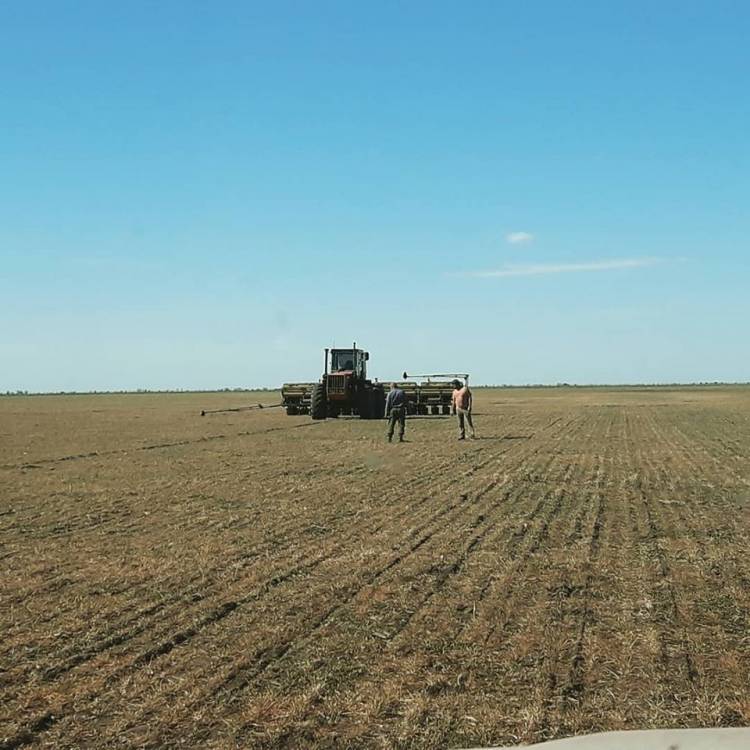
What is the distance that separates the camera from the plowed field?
5227mm

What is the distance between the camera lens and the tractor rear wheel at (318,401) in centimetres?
3756

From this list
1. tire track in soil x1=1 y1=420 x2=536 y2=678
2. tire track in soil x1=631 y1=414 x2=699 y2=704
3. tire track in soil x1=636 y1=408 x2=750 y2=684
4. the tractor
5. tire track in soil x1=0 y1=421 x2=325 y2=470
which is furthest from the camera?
the tractor

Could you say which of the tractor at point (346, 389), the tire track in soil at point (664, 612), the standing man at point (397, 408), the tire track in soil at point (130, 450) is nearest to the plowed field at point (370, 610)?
the tire track in soil at point (664, 612)

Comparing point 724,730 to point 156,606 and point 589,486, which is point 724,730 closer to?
point 156,606

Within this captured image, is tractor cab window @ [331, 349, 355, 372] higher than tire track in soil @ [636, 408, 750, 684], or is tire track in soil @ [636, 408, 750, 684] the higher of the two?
tractor cab window @ [331, 349, 355, 372]

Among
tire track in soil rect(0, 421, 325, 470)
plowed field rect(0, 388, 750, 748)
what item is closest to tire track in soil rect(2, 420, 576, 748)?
plowed field rect(0, 388, 750, 748)

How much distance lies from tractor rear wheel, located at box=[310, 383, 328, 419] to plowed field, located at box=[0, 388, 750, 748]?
21084 millimetres

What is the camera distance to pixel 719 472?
17.6 meters

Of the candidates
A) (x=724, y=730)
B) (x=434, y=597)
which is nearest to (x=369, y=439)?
Result: (x=434, y=597)

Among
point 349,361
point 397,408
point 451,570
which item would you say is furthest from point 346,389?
point 451,570

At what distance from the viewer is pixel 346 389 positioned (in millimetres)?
36938

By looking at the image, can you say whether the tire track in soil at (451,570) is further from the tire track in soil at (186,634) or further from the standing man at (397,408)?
the standing man at (397,408)

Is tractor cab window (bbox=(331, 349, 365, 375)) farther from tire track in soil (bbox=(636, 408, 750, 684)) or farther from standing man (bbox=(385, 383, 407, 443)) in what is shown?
tire track in soil (bbox=(636, 408, 750, 684))

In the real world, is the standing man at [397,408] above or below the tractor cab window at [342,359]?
below
